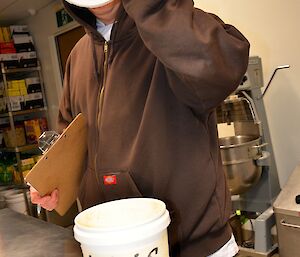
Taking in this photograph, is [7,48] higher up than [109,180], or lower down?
higher up

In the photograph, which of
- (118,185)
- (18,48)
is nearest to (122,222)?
(118,185)

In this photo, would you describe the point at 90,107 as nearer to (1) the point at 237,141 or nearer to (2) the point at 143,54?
(2) the point at 143,54

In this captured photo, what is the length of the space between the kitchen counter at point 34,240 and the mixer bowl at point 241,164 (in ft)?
3.00

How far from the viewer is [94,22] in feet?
3.21

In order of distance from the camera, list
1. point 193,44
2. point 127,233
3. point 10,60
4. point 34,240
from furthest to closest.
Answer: point 10,60, point 34,240, point 193,44, point 127,233

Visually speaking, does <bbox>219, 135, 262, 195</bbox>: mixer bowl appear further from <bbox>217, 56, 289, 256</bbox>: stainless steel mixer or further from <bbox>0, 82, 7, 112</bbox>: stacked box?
<bbox>0, 82, 7, 112</bbox>: stacked box

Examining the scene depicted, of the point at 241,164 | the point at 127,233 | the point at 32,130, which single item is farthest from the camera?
the point at 32,130

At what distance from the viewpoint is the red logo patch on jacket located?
84 centimetres

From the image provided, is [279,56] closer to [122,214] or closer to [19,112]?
[122,214]

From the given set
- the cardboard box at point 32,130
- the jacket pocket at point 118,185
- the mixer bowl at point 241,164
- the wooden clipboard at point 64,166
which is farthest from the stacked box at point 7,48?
the jacket pocket at point 118,185

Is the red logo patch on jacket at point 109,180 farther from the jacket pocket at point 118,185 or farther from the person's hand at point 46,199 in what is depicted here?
the person's hand at point 46,199

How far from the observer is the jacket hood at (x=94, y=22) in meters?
0.87

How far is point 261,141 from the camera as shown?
186 cm

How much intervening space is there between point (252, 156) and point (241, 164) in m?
0.07
